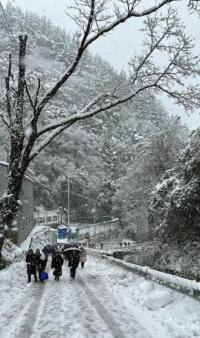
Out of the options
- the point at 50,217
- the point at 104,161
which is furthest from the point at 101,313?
the point at 104,161

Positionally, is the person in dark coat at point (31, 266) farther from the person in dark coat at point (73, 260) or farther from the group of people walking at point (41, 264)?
the person in dark coat at point (73, 260)

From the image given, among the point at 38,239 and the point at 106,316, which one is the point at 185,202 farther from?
the point at 38,239

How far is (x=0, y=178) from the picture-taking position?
3931 centimetres

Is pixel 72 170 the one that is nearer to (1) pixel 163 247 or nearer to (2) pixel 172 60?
(1) pixel 163 247

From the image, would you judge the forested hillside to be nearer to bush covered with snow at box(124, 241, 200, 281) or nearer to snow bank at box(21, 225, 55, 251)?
snow bank at box(21, 225, 55, 251)

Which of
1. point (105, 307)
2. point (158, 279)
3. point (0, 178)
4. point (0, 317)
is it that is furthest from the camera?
point (0, 178)

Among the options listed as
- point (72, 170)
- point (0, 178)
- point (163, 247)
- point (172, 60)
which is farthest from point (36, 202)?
point (172, 60)

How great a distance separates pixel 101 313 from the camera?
38.1 ft

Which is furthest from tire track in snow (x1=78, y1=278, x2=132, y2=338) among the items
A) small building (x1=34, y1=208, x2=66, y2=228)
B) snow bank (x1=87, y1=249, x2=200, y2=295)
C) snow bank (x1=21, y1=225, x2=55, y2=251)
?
small building (x1=34, y1=208, x2=66, y2=228)

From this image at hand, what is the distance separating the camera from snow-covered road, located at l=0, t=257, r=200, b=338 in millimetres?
9273

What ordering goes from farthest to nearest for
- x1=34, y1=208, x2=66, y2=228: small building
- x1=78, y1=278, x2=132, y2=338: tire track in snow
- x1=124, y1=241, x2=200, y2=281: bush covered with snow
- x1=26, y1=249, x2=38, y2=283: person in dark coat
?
1. x1=34, y1=208, x2=66, y2=228: small building
2. x1=124, y1=241, x2=200, y2=281: bush covered with snow
3. x1=26, y1=249, x2=38, y2=283: person in dark coat
4. x1=78, y1=278, x2=132, y2=338: tire track in snow

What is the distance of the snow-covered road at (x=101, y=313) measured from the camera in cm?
927

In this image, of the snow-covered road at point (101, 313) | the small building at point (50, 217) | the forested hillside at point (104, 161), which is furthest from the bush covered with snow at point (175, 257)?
the small building at point (50, 217)

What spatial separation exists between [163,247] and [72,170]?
69.8 m
